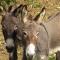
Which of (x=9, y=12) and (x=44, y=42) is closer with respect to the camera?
(x=44, y=42)

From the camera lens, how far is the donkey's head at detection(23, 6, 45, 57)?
19.4ft

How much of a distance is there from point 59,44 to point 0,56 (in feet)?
6.04

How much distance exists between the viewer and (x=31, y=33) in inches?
237

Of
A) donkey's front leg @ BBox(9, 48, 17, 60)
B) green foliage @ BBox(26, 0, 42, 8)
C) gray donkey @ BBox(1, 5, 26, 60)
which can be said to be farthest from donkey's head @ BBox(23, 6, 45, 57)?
green foliage @ BBox(26, 0, 42, 8)

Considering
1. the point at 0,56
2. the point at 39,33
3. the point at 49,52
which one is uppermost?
the point at 39,33

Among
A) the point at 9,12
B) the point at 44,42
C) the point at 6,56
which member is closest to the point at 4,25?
the point at 9,12

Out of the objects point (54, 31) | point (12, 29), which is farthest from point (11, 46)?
point (54, 31)

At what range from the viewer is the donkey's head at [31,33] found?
19.4 ft

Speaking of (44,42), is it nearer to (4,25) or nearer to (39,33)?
(39,33)

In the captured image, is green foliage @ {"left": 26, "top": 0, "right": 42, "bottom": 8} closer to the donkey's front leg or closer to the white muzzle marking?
the donkey's front leg

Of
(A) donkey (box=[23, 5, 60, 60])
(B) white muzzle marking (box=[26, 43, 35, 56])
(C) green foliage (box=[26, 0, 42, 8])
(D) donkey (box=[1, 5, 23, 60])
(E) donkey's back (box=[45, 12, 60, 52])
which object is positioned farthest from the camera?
(C) green foliage (box=[26, 0, 42, 8])

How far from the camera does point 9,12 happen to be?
6891 mm

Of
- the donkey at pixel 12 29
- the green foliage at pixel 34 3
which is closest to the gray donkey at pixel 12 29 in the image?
the donkey at pixel 12 29

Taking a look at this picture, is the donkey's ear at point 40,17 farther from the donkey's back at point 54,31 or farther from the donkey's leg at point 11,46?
the donkey's leg at point 11,46
